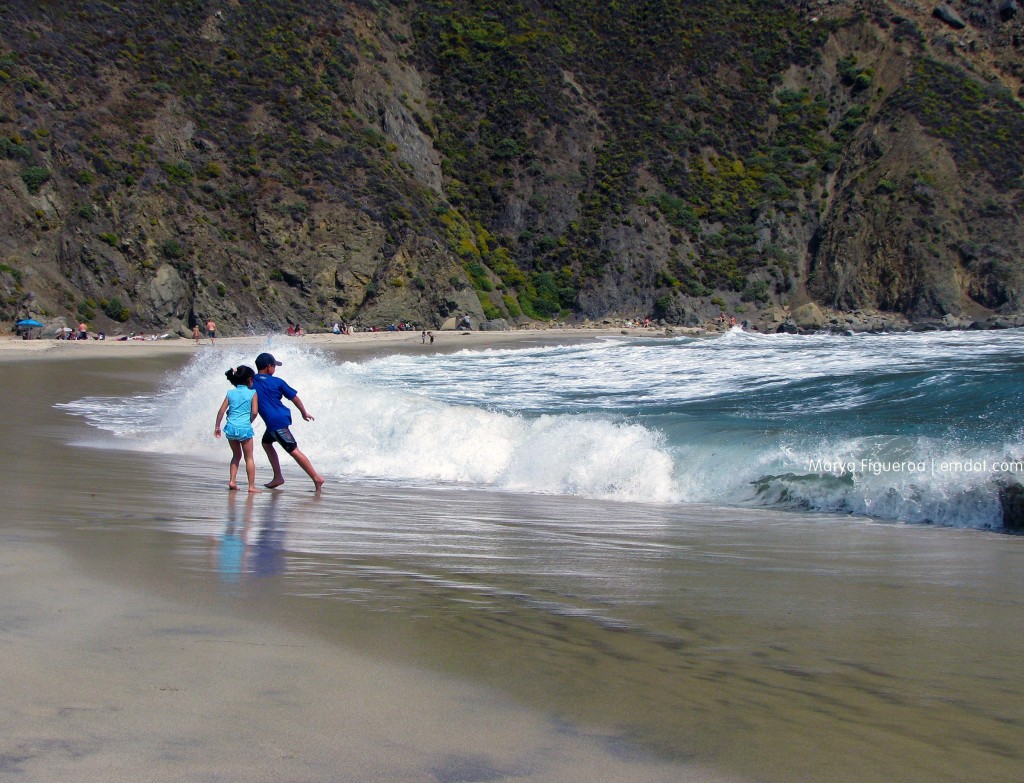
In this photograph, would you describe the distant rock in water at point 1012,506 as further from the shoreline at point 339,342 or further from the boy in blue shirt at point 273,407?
the shoreline at point 339,342

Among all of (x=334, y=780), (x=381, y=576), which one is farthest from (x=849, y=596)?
(x=334, y=780)

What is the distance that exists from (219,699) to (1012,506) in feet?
22.5

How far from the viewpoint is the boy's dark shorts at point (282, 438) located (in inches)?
374

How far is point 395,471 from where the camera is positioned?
464 inches

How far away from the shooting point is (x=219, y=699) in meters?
3.20

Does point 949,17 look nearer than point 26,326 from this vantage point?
No

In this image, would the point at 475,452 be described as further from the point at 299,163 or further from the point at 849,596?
the point at 299,163

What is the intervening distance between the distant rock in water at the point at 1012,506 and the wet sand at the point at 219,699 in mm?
5913

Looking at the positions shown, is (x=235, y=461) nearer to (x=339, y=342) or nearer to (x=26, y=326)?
(x=26, y=326)

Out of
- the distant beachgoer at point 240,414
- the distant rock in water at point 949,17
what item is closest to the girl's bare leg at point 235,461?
the distant beachgoer at point 240,414

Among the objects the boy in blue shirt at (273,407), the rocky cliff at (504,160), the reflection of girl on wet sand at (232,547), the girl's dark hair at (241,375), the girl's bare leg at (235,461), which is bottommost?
the reflection of girl on wet sand at (232,547)

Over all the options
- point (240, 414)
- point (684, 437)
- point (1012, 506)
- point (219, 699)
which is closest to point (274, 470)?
point (240, 414)

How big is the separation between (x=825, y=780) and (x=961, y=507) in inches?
241

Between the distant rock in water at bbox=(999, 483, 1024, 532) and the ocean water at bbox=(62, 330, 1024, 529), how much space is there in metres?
0.07
